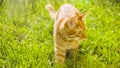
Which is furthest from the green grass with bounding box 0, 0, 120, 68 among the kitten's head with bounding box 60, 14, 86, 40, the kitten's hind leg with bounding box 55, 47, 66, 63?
the kitten's head with bounding box 60, 14, 86, 40

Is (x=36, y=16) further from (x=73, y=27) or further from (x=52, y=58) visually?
(x=73, y=27)

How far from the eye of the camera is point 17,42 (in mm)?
3471

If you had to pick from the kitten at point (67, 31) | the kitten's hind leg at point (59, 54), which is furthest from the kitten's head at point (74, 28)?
the kitten's hind leg at point (59, 54)

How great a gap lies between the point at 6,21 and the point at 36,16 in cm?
42

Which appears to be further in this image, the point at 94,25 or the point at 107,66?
the point at 94,25

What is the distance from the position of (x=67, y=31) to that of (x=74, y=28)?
67 millimetres

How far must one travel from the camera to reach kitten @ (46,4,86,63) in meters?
2.86

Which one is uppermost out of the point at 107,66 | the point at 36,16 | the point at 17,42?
the point at 36,16

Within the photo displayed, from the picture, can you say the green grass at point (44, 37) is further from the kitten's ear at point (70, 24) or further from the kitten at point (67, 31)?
the kitten's ear at point (70, 24)

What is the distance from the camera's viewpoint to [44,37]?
373 centimetres

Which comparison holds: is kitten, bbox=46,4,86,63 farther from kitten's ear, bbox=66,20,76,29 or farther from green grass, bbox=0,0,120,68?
green grass, bbox=0,0,120,68

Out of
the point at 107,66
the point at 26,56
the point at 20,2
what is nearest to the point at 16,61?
the point at 26,56

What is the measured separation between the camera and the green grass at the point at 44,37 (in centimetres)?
312

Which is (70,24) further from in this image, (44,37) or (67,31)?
(44,37)
